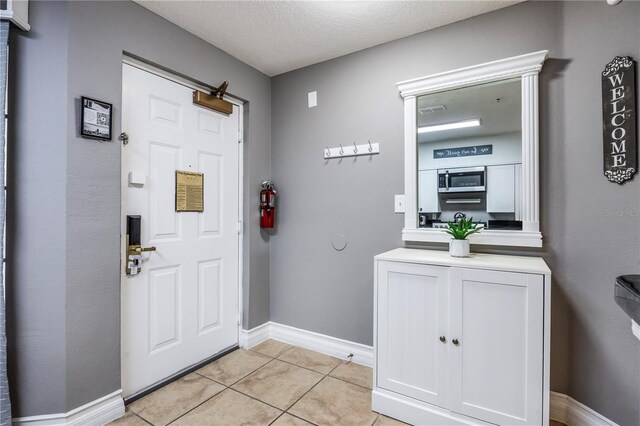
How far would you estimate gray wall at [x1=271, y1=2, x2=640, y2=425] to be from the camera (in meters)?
1.53

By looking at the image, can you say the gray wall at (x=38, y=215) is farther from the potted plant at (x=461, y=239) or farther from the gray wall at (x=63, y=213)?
the potted plant at (x=461, y=239)

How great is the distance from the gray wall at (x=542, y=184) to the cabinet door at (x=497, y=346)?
0.49 metres

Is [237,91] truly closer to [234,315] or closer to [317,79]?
[317,79]

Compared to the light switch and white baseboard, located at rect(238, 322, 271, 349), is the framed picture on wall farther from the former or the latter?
white baseboard, located at rect(238, 322, 271, 349)

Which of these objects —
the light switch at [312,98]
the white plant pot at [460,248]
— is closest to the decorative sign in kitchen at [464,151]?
the white plant pot at [460,248]

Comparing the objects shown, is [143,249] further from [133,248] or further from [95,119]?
[95,119]

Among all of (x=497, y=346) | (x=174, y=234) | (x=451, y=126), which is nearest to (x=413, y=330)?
(x=497, y=346)

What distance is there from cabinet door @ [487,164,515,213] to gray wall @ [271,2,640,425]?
0.58 ft

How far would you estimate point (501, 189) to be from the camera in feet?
6.28

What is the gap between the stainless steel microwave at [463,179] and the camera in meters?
1.97

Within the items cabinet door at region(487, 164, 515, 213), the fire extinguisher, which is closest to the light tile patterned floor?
the fire extinguisher

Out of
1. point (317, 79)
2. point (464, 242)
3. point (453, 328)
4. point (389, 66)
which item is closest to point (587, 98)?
point (464, 242)

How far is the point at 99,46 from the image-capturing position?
66.4 inches

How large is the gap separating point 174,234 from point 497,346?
2.17 meters
